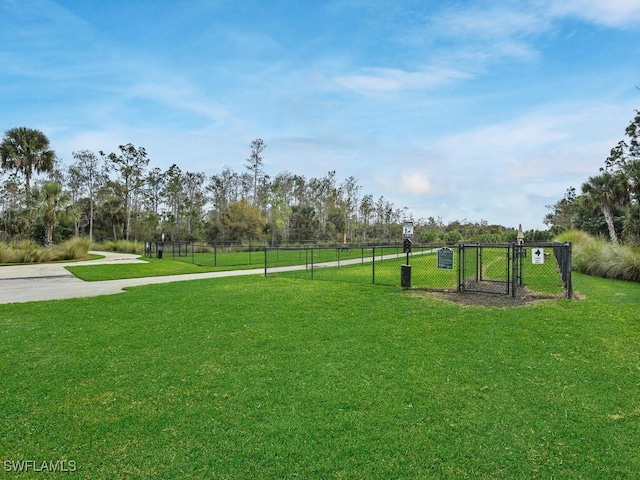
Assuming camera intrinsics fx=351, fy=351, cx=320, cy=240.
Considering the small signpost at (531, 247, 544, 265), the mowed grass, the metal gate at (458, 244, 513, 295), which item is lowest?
the mowed grass

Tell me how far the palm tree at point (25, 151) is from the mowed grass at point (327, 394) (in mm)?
32647

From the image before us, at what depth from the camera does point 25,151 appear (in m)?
31.5

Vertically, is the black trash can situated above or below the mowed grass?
above

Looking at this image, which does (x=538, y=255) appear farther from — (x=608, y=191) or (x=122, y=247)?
(x=122, y=247)

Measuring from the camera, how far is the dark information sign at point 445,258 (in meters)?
9.65

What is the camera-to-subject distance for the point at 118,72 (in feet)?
47.6

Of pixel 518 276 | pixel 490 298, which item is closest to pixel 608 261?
pixel 518 276

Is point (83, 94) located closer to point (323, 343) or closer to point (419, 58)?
point (419, 58)

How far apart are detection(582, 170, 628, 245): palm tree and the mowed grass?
2578 cm

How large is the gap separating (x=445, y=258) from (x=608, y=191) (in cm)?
2599

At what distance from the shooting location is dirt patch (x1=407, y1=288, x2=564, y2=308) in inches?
324

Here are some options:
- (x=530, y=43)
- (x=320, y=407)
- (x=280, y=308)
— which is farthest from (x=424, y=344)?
(x=530, y=43)

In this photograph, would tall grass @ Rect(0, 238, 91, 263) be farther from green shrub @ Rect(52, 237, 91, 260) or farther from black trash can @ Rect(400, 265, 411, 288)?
black trash can @ Rect(400, 265, 411, 288)

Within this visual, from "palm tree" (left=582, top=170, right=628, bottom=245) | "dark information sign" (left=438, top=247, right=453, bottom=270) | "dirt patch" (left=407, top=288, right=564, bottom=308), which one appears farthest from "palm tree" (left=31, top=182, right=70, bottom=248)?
"palm tree" (left=582, top=170, right=628, bottom=245)
